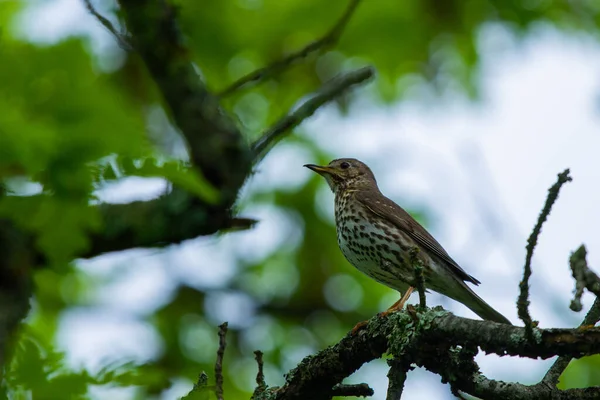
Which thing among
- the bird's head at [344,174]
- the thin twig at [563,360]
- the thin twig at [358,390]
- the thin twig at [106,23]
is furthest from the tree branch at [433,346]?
the bird's head at [344,174]

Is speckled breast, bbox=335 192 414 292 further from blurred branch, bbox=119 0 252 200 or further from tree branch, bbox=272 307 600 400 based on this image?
tree branch, bbox=272 307 600 400

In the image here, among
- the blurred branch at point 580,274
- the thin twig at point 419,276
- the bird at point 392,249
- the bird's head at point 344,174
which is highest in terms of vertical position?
the bird's head at point 344,174

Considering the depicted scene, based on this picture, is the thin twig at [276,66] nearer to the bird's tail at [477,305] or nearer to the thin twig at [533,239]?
the bird's tail at [477,305]

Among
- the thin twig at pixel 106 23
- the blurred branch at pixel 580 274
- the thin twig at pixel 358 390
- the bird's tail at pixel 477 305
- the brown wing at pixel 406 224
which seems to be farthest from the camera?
the brown wing at pixel 406 224

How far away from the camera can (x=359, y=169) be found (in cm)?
802

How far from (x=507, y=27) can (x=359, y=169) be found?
193 centimetres

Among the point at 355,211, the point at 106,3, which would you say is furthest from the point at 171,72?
the point at 355,211

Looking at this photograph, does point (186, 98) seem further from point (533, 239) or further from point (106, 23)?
point (533, 239)

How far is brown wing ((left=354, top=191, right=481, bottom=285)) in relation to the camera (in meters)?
6.43

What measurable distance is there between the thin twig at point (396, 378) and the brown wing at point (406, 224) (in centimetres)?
254

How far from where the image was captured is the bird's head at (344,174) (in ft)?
25.3

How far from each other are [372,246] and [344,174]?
1592 millimetres

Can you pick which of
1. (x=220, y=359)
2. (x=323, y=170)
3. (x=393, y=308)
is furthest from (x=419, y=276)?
(x=323, y=170)

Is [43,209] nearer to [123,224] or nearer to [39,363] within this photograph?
[39,363]
